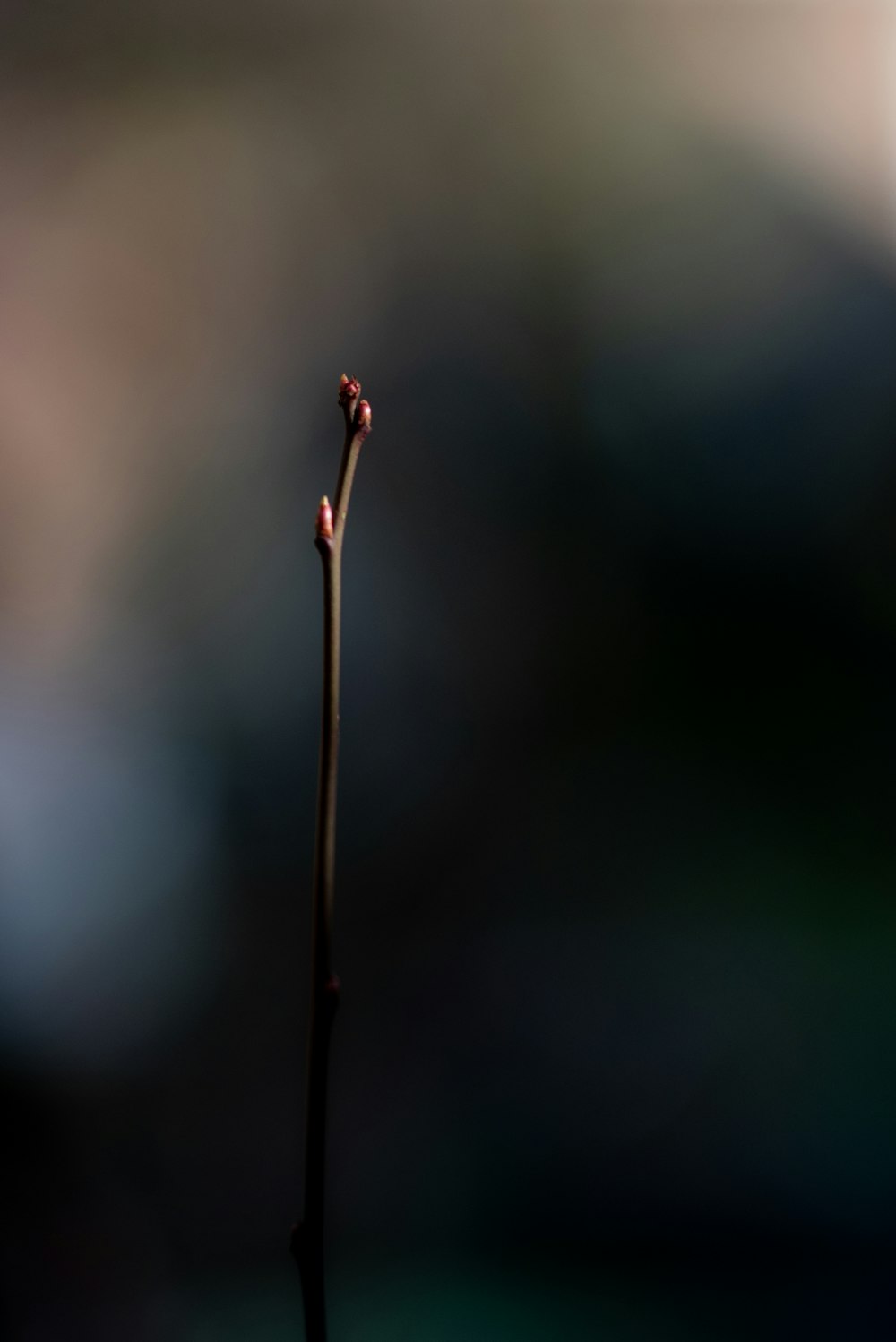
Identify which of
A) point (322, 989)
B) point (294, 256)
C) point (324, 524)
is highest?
point (294, 256)

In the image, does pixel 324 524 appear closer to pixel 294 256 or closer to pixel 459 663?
pixel 459 663

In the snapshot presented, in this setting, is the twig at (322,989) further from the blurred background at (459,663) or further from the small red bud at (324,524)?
the blurred background at (459,663)

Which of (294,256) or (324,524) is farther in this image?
(294,256)

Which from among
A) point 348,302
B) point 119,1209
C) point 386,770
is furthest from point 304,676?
point 119,1209

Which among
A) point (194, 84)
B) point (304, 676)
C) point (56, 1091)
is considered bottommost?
point (56, 1091)

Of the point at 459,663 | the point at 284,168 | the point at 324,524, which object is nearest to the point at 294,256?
the point at 284,168

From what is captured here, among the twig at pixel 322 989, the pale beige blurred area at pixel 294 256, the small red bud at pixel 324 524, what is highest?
the pale beige blurred area at pixel 294 256

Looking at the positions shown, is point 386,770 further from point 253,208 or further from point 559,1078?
point 253,208

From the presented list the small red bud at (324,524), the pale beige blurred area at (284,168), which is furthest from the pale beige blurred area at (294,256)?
the small red bud at (324,524)
